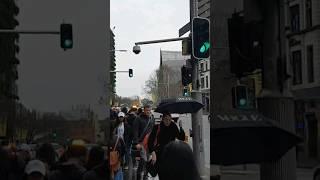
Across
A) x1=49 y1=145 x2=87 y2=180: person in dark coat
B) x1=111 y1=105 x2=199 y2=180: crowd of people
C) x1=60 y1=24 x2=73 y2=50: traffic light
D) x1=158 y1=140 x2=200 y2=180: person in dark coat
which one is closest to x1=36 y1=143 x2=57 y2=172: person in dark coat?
x1=49 y1=145 x2=87 y2=180: person in dark coat

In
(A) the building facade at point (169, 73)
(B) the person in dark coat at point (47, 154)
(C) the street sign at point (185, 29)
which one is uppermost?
(A) the building facade at point (169, 73)

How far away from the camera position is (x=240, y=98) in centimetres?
688

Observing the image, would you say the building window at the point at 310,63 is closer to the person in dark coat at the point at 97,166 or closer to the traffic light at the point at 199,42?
the person in dark coat at the point at 97,166

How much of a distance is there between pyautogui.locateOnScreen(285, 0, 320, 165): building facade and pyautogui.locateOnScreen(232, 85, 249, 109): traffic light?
496 millimetres

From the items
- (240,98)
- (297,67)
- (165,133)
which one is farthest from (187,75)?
(297,67)

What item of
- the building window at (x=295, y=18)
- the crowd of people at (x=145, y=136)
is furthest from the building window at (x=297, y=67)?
the crowd of people at (x=145, y=136)

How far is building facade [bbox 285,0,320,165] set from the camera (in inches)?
245

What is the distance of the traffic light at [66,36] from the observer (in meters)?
6.34

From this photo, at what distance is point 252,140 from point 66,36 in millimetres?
2076

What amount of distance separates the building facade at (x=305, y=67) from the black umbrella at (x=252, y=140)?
184mm

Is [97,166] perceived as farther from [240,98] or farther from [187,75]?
Answer: [187,75]

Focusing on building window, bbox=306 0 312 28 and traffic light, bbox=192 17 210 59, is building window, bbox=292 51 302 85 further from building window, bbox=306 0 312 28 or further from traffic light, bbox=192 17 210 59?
traffic light, bbox=192 17 210 59

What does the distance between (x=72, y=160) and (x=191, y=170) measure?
329 centimetres

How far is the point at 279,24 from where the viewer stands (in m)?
6.84
